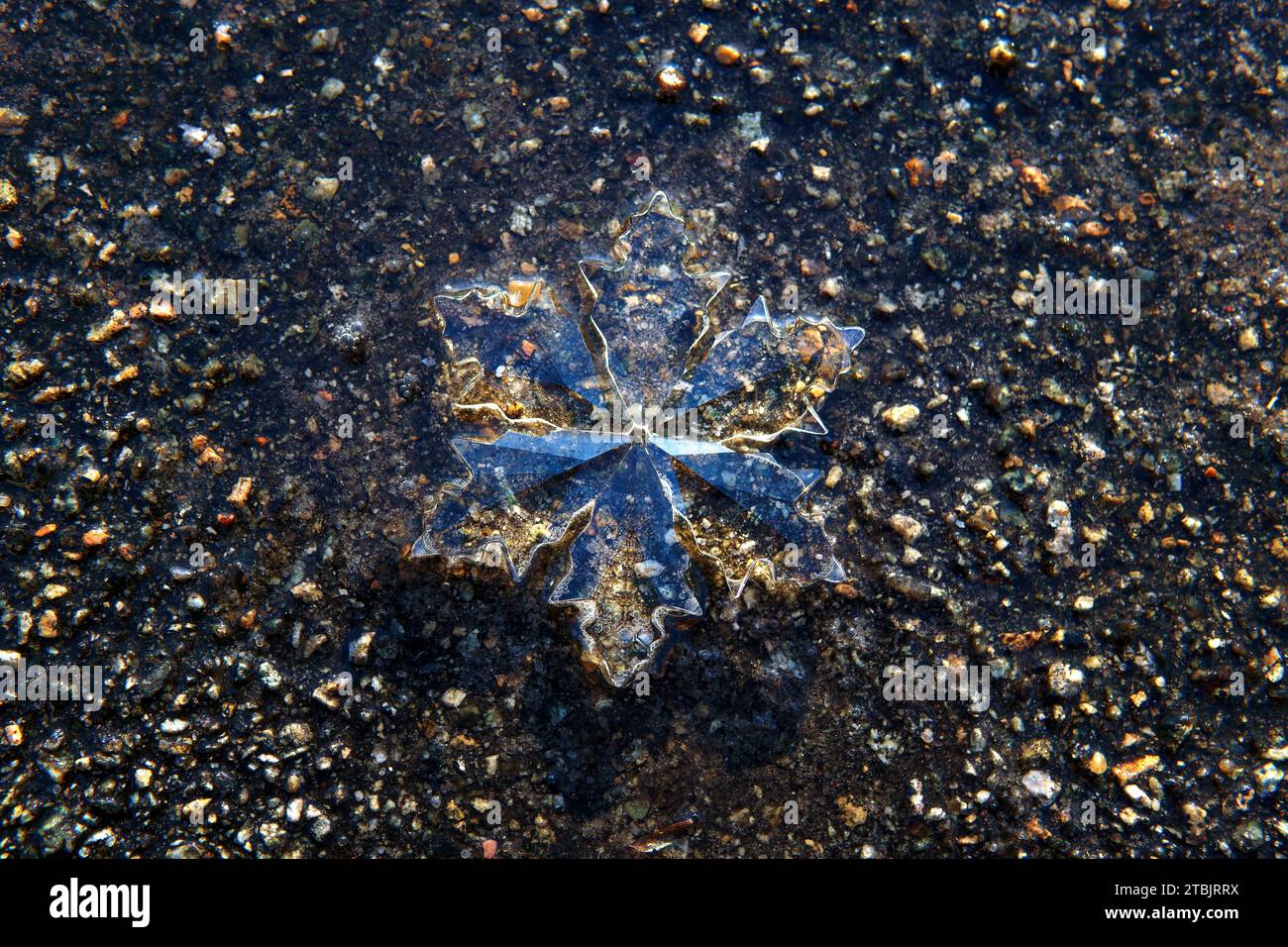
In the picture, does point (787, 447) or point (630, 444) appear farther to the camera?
point (787, 447)

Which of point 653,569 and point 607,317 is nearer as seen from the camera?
point 653,569

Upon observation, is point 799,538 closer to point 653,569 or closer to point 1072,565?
point 653,569
